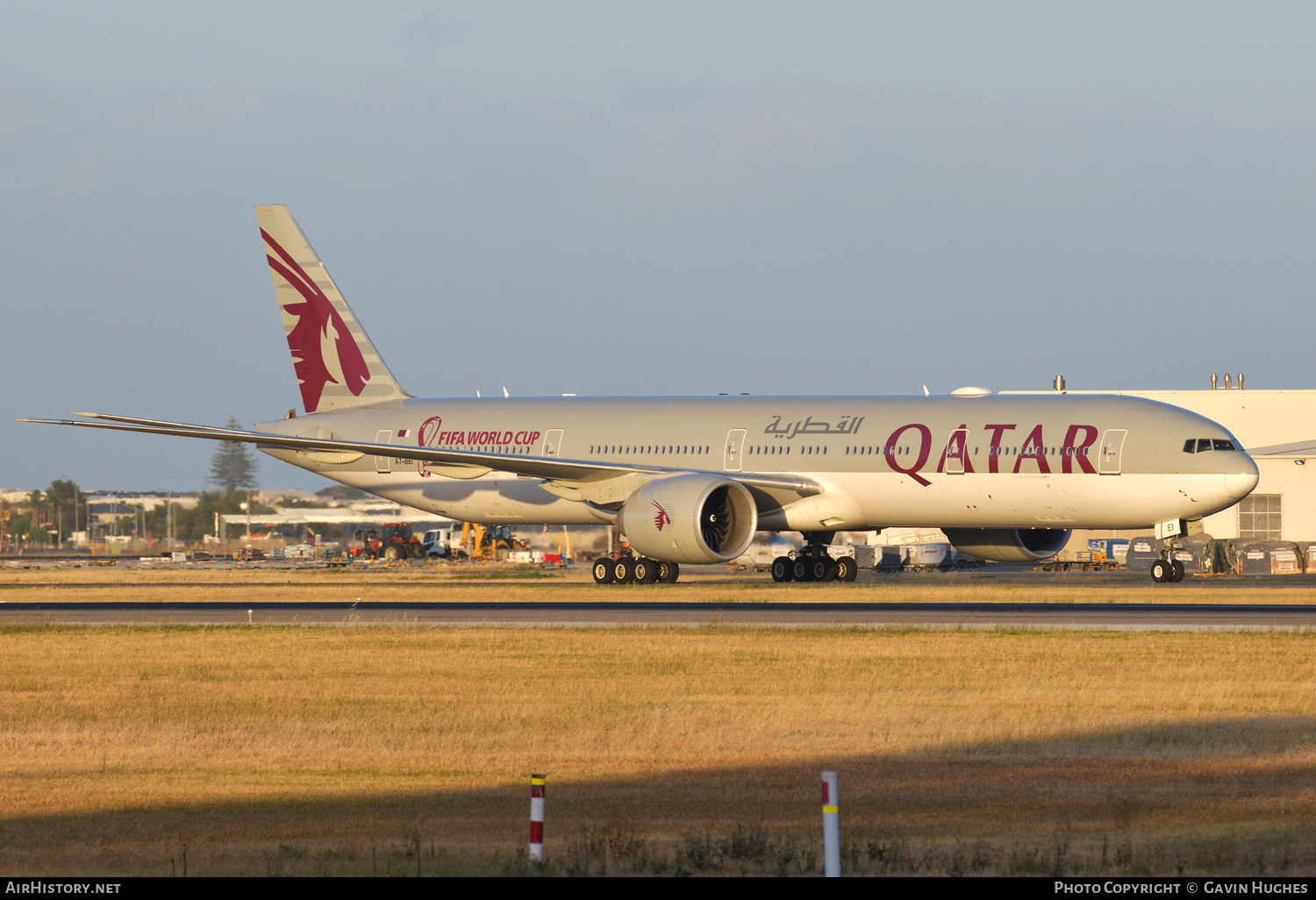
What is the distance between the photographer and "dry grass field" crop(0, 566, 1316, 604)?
40469 mm

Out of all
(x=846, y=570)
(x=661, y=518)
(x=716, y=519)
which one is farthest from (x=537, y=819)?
(x=846, y=570)

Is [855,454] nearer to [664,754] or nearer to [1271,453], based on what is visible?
[664,754]

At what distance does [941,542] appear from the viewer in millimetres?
69688

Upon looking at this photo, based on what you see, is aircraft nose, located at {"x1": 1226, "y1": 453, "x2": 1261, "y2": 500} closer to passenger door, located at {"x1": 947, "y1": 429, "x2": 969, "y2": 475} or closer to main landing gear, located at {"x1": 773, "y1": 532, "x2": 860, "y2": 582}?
passenger door, located at {"x1": 947, "y1": 429, "x2": 969, "y2": 475}

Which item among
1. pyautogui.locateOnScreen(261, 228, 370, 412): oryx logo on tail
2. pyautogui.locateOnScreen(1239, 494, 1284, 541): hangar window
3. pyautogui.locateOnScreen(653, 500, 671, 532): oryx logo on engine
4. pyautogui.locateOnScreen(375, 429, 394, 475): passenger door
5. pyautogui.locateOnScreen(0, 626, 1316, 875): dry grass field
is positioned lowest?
pyautogui.locateOnScreen(0, 626, 1316, 875): dry grass field

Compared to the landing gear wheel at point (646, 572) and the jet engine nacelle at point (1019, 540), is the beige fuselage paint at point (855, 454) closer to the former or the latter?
the landing gear wheel at point (646, 572)

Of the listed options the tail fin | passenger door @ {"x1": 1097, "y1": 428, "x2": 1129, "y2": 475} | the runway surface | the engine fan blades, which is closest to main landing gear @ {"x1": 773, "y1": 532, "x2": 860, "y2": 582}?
the engine fan blades

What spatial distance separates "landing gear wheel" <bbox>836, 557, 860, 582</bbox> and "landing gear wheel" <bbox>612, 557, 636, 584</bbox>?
21.7 ft

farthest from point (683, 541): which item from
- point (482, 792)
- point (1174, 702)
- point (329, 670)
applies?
point (482, 792)

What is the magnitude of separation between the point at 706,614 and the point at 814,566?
15795 millimetres

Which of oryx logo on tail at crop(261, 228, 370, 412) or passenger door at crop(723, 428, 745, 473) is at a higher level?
oryx logo on tail at crop(261, 228, 370, 412)

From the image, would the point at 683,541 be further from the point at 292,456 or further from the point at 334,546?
the point at 334,546

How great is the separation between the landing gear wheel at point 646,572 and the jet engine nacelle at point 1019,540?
818cm

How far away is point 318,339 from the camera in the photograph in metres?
54.7
